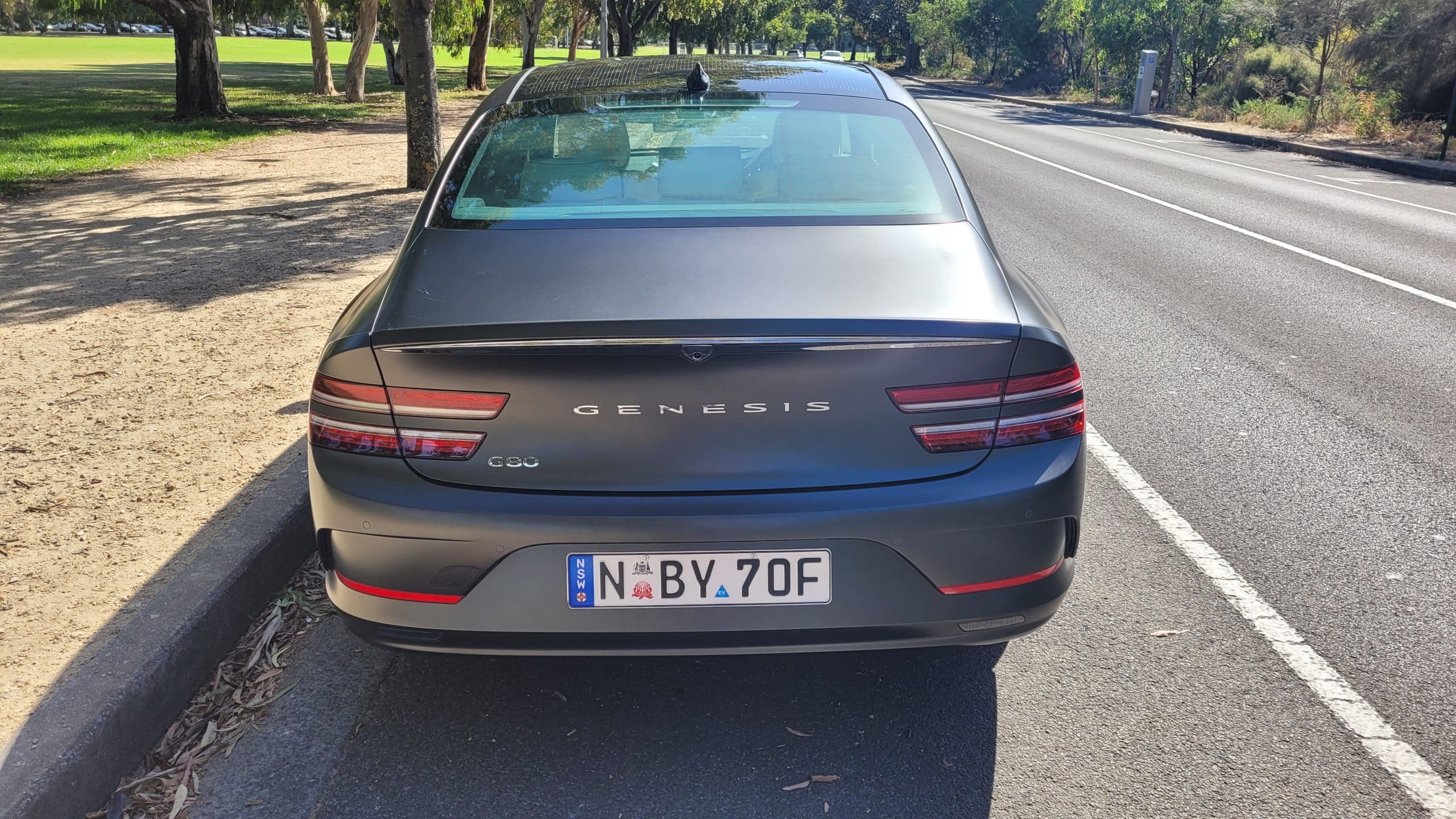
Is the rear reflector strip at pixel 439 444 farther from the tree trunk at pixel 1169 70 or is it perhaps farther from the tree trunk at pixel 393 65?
the tree trunk at pixel 393 65

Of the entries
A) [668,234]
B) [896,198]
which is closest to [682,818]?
[668,234]

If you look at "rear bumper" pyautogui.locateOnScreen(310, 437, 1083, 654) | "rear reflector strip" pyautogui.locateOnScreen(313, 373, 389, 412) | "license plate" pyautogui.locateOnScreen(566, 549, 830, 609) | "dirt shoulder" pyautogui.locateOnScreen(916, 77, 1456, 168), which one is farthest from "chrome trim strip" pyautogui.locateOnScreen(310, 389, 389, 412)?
"dirt shoulder" pyautogui.locateOnScreen(916, 77, 1456, 168)

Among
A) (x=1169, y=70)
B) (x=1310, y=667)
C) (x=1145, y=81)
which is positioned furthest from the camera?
(x=1169, y=70)

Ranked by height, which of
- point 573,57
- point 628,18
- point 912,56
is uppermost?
point 912,56

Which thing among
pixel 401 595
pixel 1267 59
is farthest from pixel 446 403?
pixel 1267 59

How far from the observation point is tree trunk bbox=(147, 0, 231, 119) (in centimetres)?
2109

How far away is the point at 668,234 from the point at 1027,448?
1.06m

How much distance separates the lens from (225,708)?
3.10 m

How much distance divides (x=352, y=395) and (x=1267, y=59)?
3418 centimetres

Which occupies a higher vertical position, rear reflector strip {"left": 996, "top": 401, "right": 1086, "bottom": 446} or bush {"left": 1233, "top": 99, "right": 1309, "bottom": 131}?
bush {"left": 1233, "top": 99, "right": 1309, "bottom": 131}

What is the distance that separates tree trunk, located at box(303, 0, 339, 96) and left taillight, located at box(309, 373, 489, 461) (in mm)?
30203

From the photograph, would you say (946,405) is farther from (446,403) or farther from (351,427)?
(351,427)

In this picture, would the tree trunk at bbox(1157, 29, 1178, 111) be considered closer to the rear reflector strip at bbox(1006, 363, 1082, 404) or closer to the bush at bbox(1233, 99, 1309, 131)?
the bush at bbox(1233, 99, 1309, 131)

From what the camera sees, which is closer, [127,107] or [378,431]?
[378,431]
